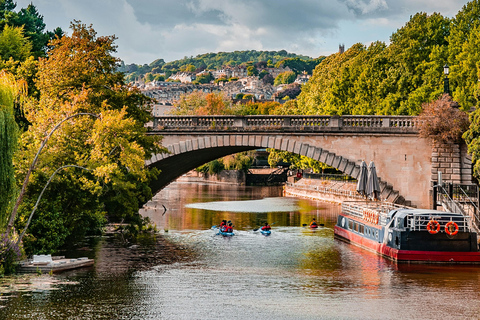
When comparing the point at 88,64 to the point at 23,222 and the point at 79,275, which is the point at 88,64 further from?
the point at 79,275

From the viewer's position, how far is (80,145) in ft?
102

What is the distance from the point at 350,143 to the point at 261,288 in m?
17.5

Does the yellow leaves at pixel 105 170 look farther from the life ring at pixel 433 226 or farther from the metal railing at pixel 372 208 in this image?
the life ring at pixel 433 226

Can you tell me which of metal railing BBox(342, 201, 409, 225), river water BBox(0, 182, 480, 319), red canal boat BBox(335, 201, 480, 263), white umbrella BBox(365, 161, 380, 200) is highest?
white umbrella BBox(365, 161, 380, 200)

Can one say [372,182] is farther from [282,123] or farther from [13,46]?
[13,46]

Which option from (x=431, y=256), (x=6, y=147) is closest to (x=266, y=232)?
(x=431, y=256)

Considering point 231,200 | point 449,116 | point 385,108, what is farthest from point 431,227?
point 231,200

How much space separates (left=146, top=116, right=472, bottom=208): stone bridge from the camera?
1544 inches

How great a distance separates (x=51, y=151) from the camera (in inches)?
1175

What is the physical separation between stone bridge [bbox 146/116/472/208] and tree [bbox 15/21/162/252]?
21.6 feet

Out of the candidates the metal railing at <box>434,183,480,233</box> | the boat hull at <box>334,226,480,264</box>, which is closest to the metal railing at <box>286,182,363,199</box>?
the metal railing at <box>434,183,480,233</box>

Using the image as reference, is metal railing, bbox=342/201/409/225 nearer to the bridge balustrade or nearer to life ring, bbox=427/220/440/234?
life ring, bbox=427/220/440/234

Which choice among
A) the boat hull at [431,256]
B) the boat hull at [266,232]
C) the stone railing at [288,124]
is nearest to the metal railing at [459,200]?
the boat hull at [431,256]

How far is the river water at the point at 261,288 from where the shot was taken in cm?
2112
